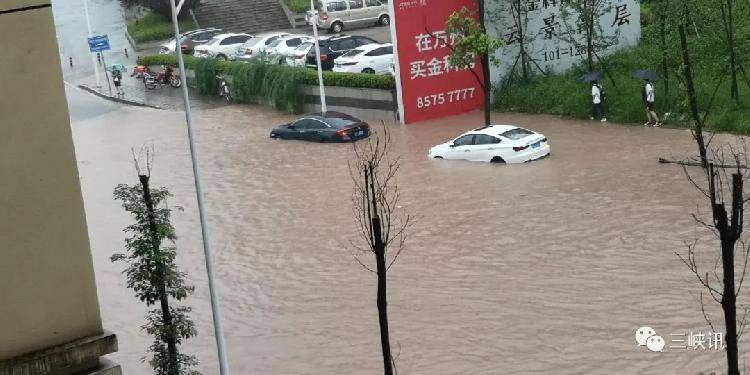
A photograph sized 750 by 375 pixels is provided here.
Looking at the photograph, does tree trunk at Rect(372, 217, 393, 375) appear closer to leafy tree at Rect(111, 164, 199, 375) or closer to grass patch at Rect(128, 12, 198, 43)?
leafy tree at Rect(111, 164, 199, 375)

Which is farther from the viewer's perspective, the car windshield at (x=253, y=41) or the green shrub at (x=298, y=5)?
the green shrub at (x=298, y=5)

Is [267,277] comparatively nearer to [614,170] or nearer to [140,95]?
[614,170]

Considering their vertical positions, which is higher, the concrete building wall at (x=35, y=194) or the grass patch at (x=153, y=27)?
the concrete building wall at (x=35, y=194)

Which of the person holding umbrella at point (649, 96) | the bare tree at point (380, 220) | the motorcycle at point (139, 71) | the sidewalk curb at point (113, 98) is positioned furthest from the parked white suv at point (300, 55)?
the person holding umbrella at point (649, 96)

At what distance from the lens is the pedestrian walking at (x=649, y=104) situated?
28.5 m

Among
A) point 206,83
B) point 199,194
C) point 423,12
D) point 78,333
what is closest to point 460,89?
point 423,12

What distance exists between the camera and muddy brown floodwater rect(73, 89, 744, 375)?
628 inches

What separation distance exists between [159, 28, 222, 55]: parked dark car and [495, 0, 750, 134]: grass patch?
1900 cm

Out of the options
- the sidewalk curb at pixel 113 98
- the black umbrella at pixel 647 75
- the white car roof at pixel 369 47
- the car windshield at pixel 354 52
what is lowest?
the sidewalk curb at pixel 113 98

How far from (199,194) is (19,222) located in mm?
6920

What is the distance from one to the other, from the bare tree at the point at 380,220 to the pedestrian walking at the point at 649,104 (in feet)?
22.4

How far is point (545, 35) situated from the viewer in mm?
34094

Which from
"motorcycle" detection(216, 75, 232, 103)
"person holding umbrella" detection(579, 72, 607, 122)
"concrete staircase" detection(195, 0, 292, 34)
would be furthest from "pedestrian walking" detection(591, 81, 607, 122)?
"concrete staircase" detection(195, 0, 292, 34)

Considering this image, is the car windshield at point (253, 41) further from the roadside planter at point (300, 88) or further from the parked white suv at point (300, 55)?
the parked white suv at point (300, 55)
